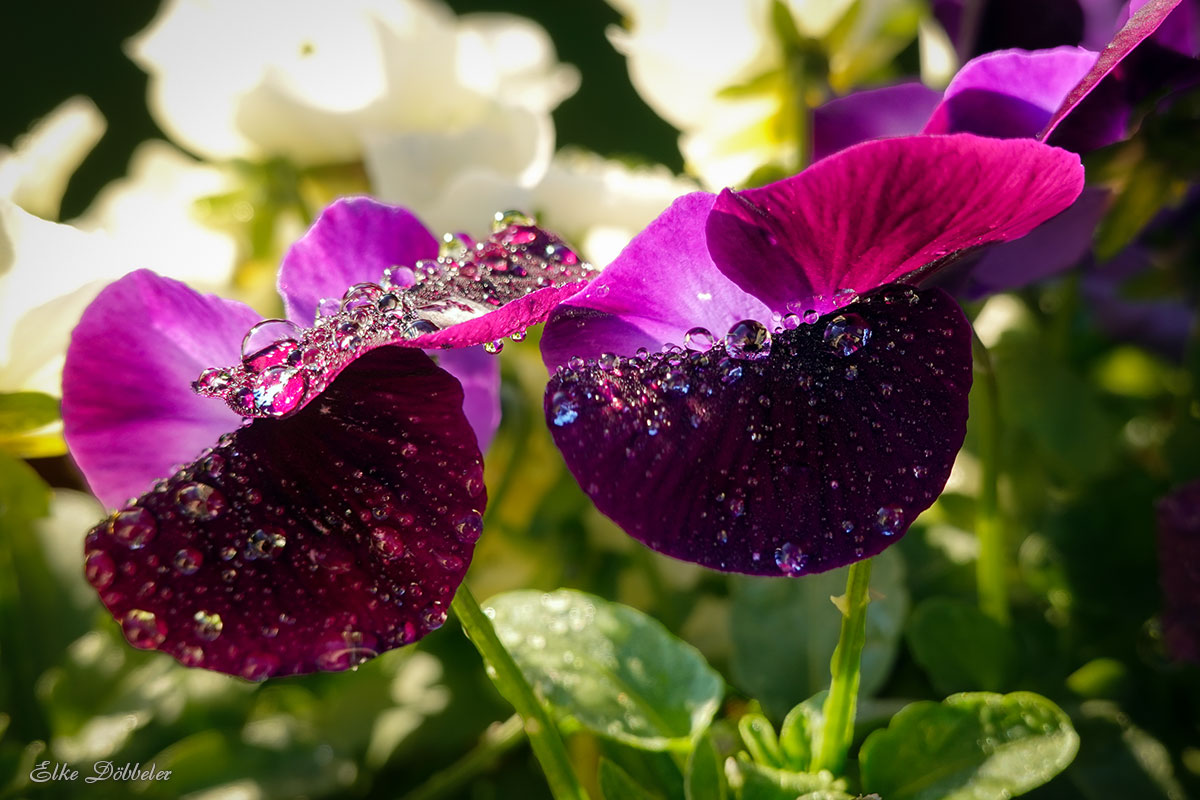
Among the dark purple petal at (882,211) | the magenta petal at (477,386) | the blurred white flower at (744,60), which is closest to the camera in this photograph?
the dark purple petal at (882,211)

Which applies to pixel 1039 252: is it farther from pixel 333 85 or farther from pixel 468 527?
pixel 333 85

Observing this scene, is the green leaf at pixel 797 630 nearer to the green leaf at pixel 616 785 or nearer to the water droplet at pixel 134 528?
the green leaf at pixel 616 785

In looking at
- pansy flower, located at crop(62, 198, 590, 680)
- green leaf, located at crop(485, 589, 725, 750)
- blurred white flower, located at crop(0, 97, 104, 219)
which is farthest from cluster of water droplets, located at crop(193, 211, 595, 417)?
blurred white flower, located at crop(0, 97, 104, 219)

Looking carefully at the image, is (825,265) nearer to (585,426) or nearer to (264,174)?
(585,426)

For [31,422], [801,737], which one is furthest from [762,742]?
[31,422]

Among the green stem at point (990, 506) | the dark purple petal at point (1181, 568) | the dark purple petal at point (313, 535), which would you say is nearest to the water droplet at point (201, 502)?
the dark purple petal at point (313, 535)

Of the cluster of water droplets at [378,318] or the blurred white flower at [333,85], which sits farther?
the blurred white flower at [333,85]

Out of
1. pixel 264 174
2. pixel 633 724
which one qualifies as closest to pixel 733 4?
pixel 264 174
